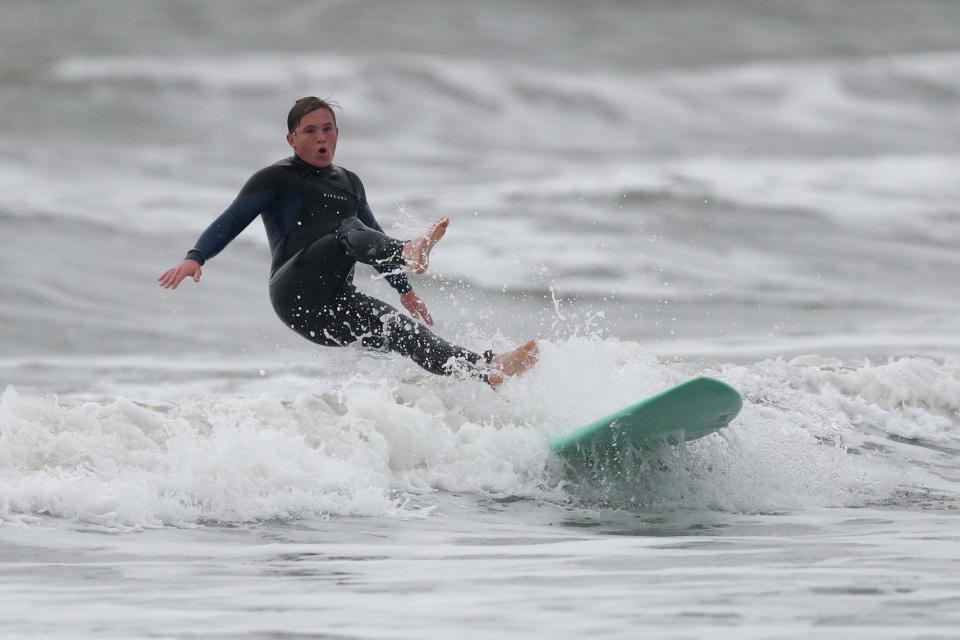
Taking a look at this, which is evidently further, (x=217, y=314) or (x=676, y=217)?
(x=676, y=217)

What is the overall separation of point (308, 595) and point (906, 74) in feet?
124

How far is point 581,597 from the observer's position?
4633 mm

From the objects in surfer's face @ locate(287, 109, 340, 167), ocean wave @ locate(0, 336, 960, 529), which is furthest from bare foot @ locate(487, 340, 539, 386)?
surfer's face @ locate(287, 109, 340, 167)

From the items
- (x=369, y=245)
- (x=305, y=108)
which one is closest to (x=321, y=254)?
(x=369, y=245)

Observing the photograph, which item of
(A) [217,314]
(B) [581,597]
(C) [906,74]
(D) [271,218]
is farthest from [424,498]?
(C) [906,74]

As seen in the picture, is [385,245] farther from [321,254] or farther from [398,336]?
[398,336]

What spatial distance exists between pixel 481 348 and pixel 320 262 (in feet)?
5.06

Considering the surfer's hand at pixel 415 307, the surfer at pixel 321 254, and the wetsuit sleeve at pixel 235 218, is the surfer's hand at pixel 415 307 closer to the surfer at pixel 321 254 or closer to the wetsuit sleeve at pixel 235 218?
the surfer at pixel 321 254

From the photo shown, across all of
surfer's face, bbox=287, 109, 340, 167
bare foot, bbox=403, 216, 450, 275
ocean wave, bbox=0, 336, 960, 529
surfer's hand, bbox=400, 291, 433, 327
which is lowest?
ocean wave, bbox=0, 336, 960, 529

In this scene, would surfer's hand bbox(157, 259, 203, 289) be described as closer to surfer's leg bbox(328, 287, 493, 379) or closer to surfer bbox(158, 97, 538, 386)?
surfer bbox(158, 97, 538, 386)

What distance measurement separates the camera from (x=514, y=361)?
7.02m

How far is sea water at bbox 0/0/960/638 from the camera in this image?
489 cm

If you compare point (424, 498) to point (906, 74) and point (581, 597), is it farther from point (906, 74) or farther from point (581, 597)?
point (906, 74)

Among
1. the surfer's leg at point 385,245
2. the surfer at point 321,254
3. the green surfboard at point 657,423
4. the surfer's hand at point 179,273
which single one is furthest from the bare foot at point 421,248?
the green surfboard at point 657,423
